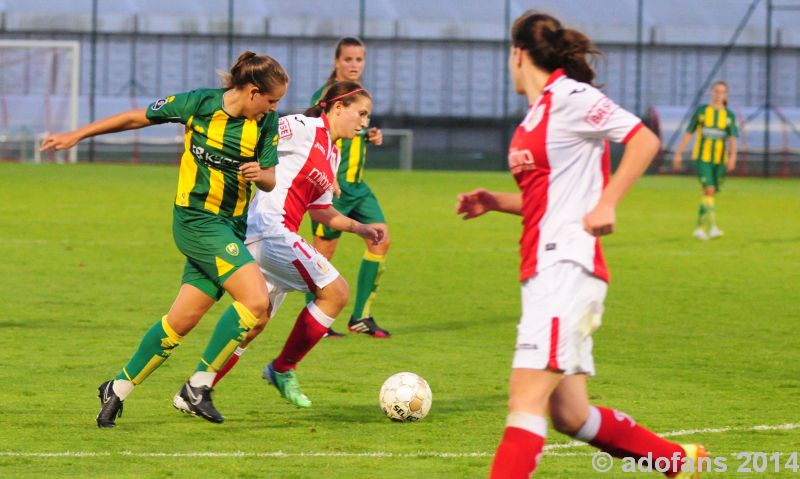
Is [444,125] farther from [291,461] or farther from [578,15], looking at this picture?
[291,461]

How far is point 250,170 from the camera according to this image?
260 inches

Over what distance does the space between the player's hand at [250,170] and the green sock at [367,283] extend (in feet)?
12.1

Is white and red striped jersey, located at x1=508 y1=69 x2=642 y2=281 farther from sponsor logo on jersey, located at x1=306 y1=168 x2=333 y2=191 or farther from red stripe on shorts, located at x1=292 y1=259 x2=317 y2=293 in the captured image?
sponsor logo on jersey, located at x1=306 y1=168 x2=333 y2=191

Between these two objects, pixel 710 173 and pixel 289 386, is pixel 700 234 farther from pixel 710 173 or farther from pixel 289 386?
pixel 289 386

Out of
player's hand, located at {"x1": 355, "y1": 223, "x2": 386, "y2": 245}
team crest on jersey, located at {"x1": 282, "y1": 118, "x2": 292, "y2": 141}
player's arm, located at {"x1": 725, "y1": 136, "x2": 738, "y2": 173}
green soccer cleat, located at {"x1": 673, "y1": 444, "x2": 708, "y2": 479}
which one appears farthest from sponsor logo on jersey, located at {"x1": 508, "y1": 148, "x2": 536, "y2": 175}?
player's arm, located at {"x1": 725, "y1": 136, "x2": 738, "y2": 173}

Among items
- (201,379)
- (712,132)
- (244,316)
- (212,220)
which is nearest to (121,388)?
(201,379)

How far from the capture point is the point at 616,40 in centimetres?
4094

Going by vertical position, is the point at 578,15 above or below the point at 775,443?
above

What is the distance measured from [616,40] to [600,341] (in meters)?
32.0

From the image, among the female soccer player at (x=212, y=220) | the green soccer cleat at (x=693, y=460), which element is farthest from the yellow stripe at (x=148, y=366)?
the green soccer cleat at (x=693, y=460)

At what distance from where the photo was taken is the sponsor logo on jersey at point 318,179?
7617 mm

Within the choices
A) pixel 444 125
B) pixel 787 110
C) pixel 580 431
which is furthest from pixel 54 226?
pixel 787 110

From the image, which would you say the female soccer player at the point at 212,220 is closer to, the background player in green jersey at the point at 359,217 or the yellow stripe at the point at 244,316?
the yellow stripe at the point at 244,316

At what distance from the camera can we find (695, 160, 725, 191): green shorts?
19.4m
